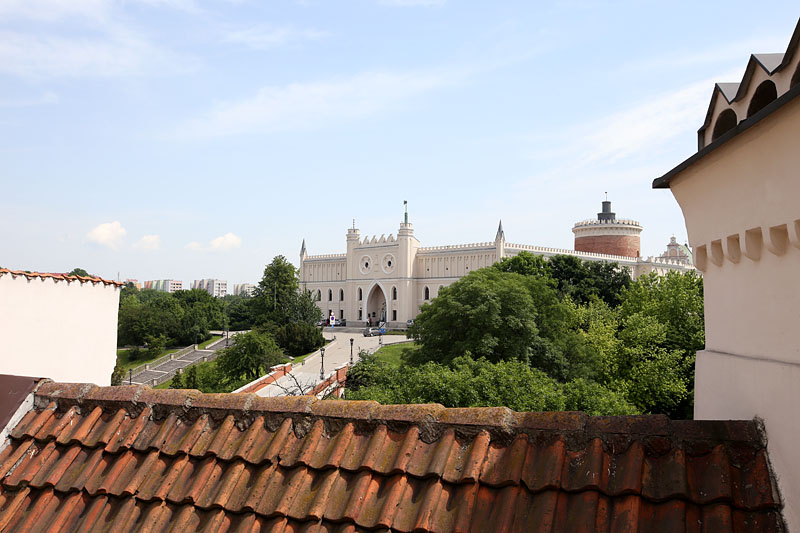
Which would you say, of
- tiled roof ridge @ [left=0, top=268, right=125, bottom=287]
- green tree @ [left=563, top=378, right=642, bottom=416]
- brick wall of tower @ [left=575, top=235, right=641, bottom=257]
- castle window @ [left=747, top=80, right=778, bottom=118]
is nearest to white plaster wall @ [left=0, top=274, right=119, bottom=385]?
tiled roof ridge @ [left=0, top=268, right=125, bottom=287]

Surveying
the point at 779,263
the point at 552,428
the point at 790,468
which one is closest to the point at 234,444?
the point at 552,428

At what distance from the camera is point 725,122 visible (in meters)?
3.47

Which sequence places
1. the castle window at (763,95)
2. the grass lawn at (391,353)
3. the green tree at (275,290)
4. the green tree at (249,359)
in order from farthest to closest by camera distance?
the green tree at (275,290) < the grass lawn at (391,353) < the green tree at (249,359) < the castle window at (763,95)

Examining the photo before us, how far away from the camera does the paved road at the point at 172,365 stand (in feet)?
152

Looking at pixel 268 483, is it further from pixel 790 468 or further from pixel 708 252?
pixel 708 252

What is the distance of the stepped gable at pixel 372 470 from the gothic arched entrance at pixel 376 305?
2678 inches

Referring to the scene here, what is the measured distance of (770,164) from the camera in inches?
100

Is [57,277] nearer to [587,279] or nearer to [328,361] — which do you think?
[328,361]

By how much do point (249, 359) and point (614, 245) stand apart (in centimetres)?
4793

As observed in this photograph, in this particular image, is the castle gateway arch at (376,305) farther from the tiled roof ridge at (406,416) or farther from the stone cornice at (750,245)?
the stone cornice at (750,245)

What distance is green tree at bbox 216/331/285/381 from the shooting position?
34.8 m

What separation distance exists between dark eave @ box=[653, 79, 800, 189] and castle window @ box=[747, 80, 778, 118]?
7.5 inches

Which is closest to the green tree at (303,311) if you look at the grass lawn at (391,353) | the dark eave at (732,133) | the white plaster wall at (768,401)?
the grass lawn at (391,353)

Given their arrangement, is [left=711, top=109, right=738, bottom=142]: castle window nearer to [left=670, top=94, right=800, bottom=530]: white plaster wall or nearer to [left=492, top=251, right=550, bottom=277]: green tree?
[left=670, top=94, right=800, bottom=530]: white plaster wall
